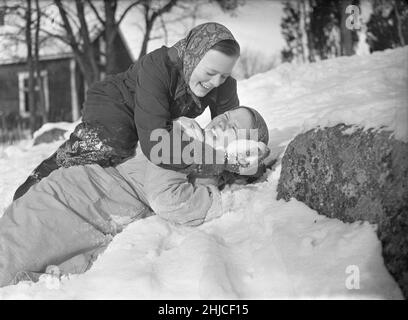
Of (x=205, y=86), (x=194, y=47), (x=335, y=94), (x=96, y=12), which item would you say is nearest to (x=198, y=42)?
(x=194, y=47)

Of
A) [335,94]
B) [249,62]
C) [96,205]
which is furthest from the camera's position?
[335,94]

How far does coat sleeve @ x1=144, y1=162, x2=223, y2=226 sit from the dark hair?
39 cm

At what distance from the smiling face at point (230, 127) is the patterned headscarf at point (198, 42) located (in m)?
0.17

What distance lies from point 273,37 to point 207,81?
49 centimetres

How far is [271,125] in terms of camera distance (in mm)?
1959

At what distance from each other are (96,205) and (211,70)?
0.55m

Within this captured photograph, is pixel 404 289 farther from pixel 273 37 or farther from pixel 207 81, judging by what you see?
pixel 273 37

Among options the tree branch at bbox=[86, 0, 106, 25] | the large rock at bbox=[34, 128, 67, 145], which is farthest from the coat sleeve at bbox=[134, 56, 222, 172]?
the large rock at bbox=[34, 128, 67, 145]

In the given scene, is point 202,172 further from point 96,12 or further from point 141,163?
point 96,12

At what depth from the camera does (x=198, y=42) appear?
4.27 ft

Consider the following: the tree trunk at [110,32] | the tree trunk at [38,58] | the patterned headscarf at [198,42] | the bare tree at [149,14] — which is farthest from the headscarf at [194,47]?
the tree trunk at [38,58]

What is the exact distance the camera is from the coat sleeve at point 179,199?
1334mm

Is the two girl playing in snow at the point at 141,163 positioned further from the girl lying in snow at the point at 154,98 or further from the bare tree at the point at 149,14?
the bare tree at the point at 149,14
